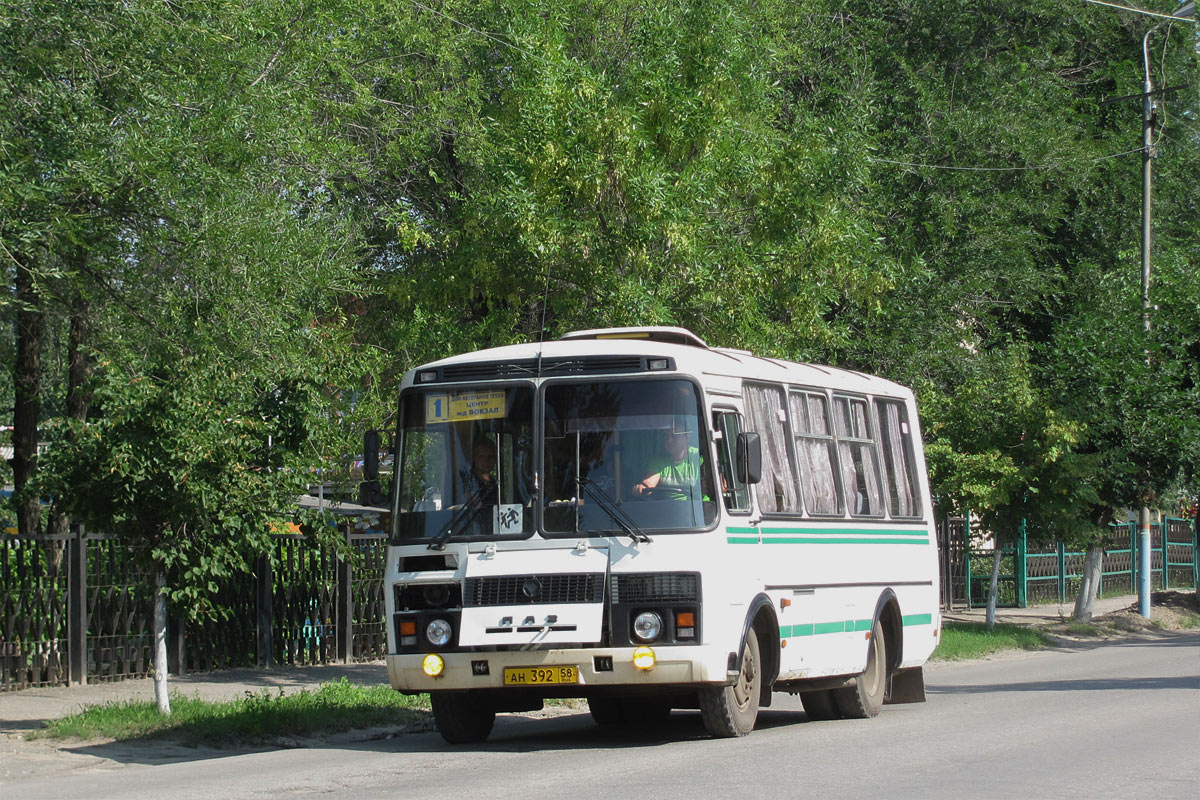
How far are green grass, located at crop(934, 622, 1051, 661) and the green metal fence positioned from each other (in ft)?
7.44

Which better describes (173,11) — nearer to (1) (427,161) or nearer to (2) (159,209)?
(2) (159,209)

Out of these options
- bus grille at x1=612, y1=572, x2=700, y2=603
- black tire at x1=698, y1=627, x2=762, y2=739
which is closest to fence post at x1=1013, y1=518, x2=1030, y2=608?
black tire at x1=698, y1=627, x2=762, y2=739

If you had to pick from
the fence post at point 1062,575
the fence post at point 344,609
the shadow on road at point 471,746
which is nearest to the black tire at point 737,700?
the shadow on road at point 471,746

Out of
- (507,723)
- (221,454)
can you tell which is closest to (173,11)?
(221,454)

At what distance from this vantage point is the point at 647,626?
10961 mm

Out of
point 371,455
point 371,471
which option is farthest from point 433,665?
point 371,455

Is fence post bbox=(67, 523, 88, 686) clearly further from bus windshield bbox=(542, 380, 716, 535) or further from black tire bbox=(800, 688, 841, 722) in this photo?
black tire bbox=(800, 688, 841, 722)

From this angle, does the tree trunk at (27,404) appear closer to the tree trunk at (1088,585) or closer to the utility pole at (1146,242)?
the tree trunk at (1088,585)

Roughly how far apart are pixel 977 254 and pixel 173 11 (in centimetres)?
1736

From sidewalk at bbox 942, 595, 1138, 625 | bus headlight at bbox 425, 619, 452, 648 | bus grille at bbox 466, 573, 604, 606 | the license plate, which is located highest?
bus grille at bbox 466, 573, 604, 606

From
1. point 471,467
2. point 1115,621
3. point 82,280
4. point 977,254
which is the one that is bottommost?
point 1115,621

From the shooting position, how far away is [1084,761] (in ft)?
33.6

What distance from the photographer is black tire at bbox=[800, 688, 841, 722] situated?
14.6 m

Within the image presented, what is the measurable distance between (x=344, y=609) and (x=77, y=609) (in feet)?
14.7
